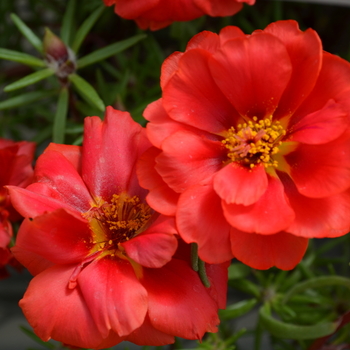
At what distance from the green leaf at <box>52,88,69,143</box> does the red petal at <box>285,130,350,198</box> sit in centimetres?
43

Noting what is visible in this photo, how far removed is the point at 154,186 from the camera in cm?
53

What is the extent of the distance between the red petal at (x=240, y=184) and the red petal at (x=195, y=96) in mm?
74

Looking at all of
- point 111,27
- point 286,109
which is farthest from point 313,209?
point 111,27

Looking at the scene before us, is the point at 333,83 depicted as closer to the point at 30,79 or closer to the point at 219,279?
the point at 219,279

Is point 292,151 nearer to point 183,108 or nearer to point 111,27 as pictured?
point 183,108

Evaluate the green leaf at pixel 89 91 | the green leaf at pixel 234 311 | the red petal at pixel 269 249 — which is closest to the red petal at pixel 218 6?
the green leaf at pixel 89 91

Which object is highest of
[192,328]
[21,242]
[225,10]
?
[225,10]

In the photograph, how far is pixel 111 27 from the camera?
116 cm

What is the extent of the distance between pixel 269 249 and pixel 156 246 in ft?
0.43

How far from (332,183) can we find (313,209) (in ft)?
0.12

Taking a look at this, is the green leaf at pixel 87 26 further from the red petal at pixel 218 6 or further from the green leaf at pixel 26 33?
the red petal at pixel 218 6

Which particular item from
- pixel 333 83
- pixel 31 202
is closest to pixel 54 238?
pixel 31 202

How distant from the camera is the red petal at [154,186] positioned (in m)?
0.51

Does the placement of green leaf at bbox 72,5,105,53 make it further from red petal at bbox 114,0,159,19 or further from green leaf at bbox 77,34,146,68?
red petal at bbox 114,0,159,19
